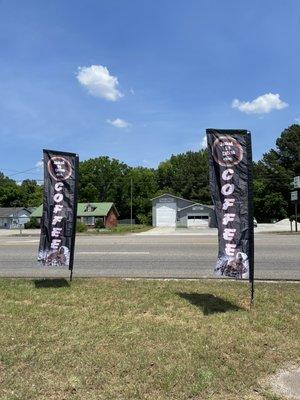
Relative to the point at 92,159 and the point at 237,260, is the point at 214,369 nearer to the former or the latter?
the point at 237,260

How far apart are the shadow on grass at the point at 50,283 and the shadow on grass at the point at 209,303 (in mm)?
2238

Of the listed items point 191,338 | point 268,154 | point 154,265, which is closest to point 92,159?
point 268,154

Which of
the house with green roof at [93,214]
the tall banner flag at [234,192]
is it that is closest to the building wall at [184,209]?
the house with green roof at [93,214]

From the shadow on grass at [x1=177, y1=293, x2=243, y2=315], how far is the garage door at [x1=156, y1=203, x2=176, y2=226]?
7067 centimetres

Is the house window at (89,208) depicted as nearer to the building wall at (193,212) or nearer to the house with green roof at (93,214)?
the house with green roof at (93,214)

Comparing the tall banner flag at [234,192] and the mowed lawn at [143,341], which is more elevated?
the tall banner flag at [234,192]

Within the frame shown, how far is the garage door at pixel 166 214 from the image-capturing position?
78375 millimetres

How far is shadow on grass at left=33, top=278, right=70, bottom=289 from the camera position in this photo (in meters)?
8.32

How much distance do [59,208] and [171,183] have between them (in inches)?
4004

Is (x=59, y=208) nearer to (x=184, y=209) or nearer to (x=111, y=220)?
(x=184, y=209)

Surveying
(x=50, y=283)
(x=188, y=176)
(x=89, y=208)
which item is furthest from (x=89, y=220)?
(x=50, y=283)

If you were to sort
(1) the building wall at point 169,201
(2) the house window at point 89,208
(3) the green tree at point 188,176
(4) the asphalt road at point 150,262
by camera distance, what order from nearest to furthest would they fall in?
1. (4) the asphalt road at point 150,262
2. (1) the building wall at point 169,201
3. (2) the house window at point 89,208
4. (3) the green tree at point 188,176

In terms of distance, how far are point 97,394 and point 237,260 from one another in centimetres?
330

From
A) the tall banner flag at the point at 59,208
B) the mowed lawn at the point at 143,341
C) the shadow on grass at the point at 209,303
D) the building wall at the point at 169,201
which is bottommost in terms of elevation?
the mowed lawn at the point at 143,341
